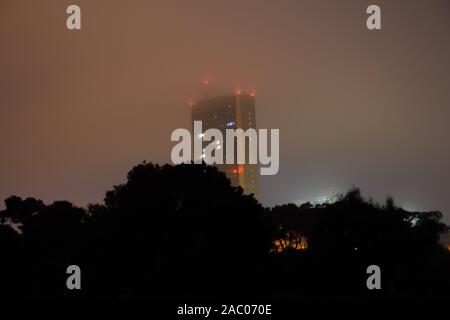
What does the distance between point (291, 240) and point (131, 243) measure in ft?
164

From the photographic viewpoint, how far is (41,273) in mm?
37438

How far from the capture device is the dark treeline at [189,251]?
33031 mm

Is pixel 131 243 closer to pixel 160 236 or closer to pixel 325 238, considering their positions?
pixel 160 236

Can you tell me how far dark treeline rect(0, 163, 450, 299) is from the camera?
3303cm

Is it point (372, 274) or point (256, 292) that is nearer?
point (256, 292)

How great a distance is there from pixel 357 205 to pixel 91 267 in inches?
969

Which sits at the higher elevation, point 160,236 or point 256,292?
point 160,236

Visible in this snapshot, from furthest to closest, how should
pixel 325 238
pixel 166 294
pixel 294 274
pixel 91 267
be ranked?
pixel 325 238
pixel 294 274
pixel 91 267
pixel 166 294

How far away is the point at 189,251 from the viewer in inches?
1330

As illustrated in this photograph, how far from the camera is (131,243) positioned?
116 feet
